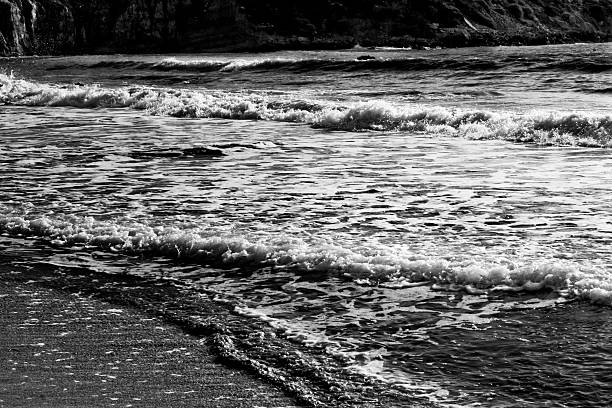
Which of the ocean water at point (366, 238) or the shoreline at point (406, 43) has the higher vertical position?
the ocean water at point (366, 238)

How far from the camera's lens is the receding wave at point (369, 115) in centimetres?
1440

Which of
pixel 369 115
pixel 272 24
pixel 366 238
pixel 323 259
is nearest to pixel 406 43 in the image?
pixel 272 24

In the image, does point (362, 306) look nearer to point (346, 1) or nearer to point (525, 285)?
point (525, 285)

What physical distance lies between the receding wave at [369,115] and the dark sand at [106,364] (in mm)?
10090

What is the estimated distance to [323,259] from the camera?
6105 mm

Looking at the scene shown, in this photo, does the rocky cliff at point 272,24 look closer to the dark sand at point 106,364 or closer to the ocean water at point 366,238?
the ocean water at point 366,238

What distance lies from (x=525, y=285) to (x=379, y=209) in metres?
2.61

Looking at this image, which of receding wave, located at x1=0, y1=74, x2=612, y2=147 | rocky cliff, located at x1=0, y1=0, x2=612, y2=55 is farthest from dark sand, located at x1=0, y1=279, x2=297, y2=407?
rocky cliff, located at x1=0, y1=0, x2=612, y2=55

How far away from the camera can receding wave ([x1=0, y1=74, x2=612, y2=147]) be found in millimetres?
14398

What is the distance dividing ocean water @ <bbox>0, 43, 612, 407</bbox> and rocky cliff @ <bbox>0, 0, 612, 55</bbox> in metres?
49.4

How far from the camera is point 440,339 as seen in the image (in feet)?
15.2

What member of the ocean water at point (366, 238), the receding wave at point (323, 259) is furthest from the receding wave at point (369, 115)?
the receding wave at point (323, 259)

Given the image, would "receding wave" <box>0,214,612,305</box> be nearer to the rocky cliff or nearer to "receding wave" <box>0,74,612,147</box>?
"receding wave" <box>0,74,612,147</box>

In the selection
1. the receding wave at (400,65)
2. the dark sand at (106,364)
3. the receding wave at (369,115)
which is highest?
the dark sand at (106,364)
